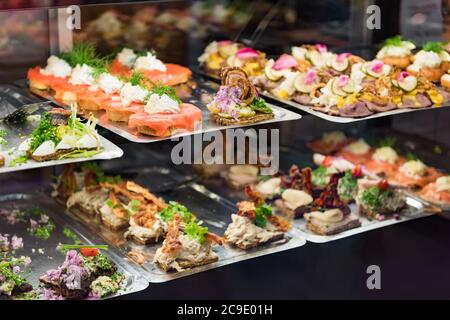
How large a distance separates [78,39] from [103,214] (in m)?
0.89

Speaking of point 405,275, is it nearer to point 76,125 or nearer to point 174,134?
point 174,134

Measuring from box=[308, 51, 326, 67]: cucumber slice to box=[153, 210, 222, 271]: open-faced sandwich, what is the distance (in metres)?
1.11

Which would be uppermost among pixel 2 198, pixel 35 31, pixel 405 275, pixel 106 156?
pixel 35 31

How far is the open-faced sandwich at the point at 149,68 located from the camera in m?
4.50

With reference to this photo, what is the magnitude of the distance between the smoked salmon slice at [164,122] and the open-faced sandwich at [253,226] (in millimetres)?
585

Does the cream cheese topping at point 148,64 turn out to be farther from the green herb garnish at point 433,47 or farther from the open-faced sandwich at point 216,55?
the green herb garnish at point 433,47

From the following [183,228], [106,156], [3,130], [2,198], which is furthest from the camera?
[2,198]

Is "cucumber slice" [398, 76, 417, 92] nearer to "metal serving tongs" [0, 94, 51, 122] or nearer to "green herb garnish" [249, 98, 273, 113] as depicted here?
"green herb garnish" [249, 98, 273, 113]

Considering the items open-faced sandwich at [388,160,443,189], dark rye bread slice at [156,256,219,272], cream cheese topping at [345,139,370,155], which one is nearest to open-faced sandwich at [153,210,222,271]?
dark rye bread slice at [156,256,219,272]

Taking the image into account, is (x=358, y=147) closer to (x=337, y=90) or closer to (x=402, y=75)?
(x=402, y=75)

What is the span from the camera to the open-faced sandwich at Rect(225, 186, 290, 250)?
13.9 feet
